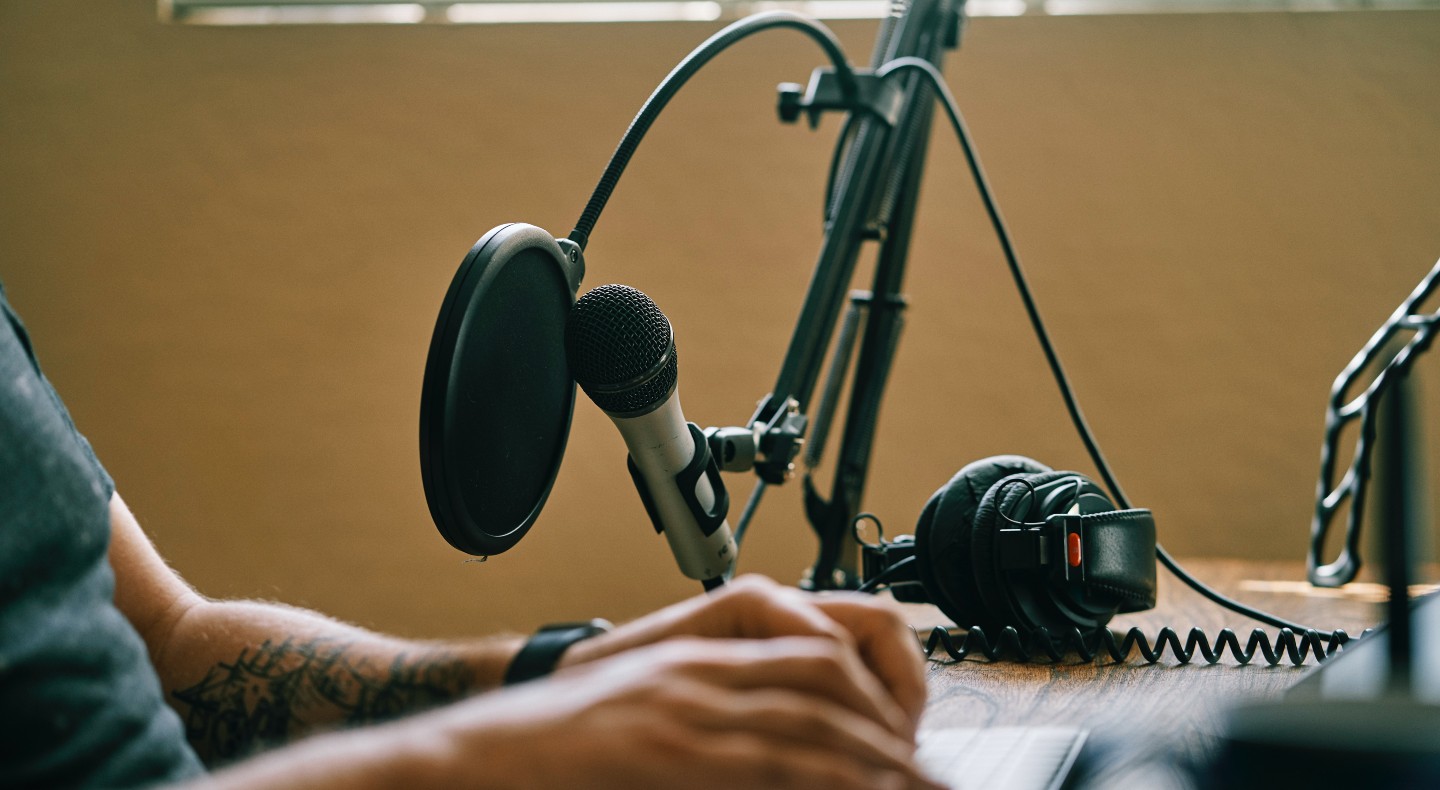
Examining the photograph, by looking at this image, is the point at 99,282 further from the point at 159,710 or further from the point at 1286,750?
the point at 1286,750

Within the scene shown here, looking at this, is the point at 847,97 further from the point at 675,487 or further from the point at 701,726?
the point at 701,726

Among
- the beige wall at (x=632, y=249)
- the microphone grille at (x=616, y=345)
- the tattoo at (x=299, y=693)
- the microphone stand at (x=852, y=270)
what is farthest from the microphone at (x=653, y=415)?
the beige wall at (x=632, y=249)

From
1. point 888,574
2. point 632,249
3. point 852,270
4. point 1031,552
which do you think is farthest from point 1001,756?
point 632,249

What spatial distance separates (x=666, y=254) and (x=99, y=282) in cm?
158

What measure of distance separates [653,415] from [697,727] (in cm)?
44

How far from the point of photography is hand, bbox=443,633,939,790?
319mm

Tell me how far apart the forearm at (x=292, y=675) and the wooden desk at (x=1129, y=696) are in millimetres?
245

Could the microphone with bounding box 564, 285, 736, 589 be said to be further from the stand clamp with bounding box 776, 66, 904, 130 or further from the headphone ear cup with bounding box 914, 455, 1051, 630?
the stand clamp with bounding box 776, 66, 904, 130

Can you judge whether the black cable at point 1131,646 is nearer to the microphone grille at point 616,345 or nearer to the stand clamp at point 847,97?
the microphone grille at point 616,345

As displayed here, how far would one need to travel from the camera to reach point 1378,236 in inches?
98.1

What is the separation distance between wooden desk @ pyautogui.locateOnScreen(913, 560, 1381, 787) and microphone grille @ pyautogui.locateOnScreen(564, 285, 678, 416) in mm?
269

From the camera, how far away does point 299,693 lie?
580 millimetres

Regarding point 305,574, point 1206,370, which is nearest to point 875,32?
point 1206,370

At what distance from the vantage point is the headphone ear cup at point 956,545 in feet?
2.77
